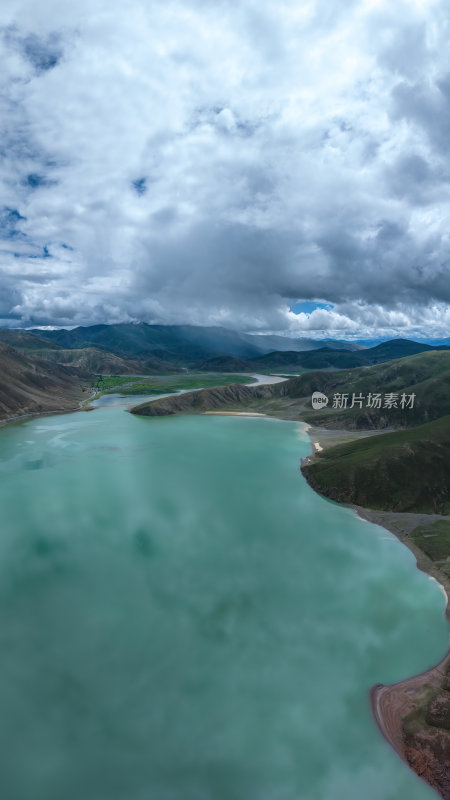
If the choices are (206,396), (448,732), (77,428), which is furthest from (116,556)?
(206,396)

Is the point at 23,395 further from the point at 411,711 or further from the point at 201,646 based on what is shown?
the point at 411,711

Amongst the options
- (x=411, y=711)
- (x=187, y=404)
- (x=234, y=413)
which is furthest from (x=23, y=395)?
(x=411, y=711)

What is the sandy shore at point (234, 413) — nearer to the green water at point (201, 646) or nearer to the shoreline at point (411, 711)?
the green water at point (201, 646)

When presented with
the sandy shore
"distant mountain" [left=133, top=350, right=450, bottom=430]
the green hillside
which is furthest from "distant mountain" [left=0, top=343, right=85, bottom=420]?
the green hillside

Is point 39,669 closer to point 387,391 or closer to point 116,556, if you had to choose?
point 116,556
